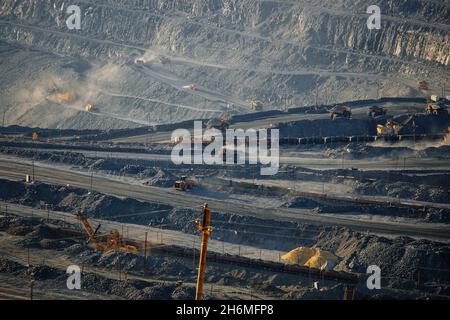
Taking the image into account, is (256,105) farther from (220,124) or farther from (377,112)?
(377,112)

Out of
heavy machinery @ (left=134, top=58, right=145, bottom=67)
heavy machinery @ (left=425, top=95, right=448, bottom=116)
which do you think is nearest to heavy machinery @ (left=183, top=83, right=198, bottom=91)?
heavy machinery @ (left=134, top=58, right=145, bottom=67)

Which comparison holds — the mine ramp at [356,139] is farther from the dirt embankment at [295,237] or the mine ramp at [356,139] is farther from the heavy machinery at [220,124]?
the dirt embankment at [295,237]

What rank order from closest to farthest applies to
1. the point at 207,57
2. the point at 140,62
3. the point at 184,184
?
the point at 184,184 → the point at 207,57 → the point at 140,62

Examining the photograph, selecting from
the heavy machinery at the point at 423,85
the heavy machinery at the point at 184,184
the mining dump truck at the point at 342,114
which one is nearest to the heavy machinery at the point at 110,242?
the heavy machinery at the point at 184,184

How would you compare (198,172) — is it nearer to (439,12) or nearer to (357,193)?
(357,193)

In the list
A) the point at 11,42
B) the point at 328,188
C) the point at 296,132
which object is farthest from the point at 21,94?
the point at 328,188

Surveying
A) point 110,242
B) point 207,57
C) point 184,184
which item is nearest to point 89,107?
point 207,57
